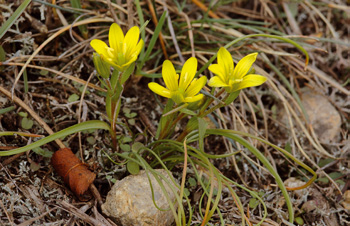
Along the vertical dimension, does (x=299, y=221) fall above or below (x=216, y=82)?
below

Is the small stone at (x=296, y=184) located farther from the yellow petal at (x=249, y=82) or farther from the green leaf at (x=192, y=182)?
the yellow petal at (x=249, y=82)

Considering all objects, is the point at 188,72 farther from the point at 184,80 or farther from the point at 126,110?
the point at 126,110

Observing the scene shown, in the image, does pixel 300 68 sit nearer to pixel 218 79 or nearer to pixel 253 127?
pixel 253 127

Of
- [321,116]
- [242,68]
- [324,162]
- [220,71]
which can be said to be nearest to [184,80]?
[220,71]

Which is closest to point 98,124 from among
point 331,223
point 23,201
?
point 23,201

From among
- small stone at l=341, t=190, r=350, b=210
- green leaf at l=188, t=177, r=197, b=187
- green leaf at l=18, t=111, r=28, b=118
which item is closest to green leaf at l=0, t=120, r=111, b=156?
green leaf at l=18, t=111, r=28, b=118

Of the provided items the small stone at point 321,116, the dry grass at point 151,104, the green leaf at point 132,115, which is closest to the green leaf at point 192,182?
the dry grass at point 151,104
